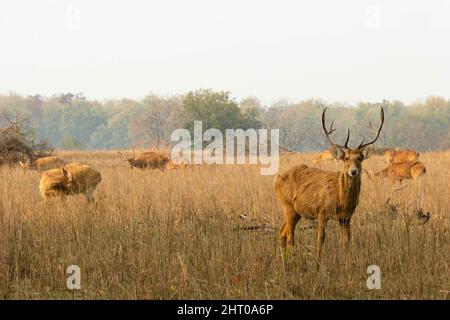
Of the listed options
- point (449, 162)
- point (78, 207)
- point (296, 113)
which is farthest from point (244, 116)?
point (296, 113)

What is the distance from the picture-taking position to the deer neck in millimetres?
6562

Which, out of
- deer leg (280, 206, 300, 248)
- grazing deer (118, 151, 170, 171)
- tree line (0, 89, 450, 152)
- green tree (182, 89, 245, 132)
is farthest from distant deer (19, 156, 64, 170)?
tree line (0, 89, 450, 152)

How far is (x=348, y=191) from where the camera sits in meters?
6.58

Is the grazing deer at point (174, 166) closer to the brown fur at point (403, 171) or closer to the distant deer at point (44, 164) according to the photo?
the distant deer at point (44, 164)

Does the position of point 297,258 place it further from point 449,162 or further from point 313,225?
point 449,162

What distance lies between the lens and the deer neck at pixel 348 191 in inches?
258

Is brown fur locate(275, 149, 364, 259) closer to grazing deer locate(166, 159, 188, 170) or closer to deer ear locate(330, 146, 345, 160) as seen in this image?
deer ear locate(330, 146, 345, 160)

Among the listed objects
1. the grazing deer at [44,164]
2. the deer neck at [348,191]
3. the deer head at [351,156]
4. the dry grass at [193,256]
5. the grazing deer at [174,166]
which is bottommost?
the dry grass at [193,256]

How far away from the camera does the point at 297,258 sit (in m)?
6.50

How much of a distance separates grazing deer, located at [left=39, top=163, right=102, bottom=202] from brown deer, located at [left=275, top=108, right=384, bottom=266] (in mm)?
4999

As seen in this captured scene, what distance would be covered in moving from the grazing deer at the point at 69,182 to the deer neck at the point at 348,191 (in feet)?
19.3

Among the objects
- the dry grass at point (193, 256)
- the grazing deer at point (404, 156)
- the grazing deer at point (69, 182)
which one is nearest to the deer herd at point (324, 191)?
the dry grass at point (193, 256)

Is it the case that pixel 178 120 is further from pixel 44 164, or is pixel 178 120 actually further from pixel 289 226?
pixel 289 226
